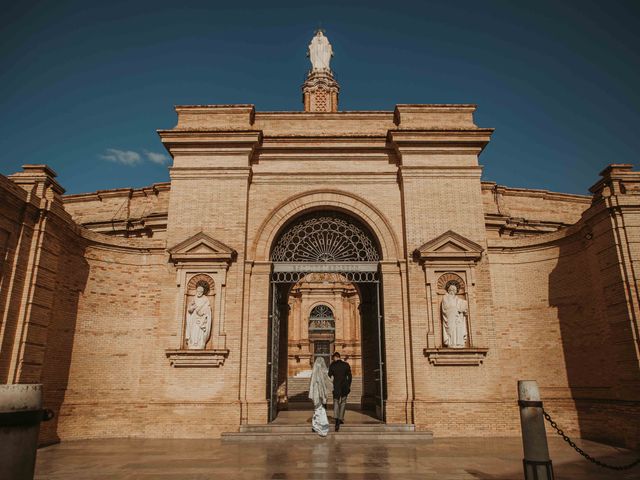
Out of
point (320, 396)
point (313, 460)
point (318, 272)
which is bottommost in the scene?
point (313, 460)

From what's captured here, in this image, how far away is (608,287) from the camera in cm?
966

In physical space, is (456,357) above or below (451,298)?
below

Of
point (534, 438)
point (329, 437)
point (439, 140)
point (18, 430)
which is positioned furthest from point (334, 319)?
point (18, 430)

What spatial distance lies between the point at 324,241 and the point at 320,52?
87.0 ft

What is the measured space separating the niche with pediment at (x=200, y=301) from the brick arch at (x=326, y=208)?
2.97ft

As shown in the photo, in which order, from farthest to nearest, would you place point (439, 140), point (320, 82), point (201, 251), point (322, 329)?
point (320, 82)
point (322, 329)
point (439, 140)
point (201, 251)

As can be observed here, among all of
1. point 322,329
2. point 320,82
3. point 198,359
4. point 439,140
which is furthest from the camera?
point 320,82

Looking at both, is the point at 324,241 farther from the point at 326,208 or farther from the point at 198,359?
the point at 198,359

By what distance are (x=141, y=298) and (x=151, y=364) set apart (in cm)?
174

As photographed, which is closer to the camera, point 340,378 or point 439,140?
point 340,378

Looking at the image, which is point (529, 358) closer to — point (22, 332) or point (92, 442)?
point (92, 442)

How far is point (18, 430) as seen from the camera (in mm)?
2814

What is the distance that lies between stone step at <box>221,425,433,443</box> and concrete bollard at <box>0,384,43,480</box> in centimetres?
706

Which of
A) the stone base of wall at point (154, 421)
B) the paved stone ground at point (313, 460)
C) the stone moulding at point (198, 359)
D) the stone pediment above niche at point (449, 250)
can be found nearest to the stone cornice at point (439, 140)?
the stone pediment above niche at point (449, 250)
